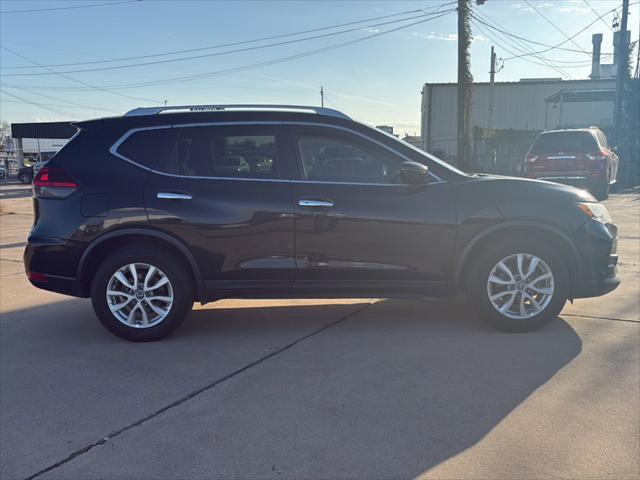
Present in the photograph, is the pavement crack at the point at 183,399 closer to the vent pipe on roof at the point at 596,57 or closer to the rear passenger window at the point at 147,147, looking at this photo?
the rear passenger window at the point at 147,147

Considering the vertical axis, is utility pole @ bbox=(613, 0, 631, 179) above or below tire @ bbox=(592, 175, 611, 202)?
above

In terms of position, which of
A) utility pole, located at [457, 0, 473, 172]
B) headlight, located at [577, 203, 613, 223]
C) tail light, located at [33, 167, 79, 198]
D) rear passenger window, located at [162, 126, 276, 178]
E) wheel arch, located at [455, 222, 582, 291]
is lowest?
wheel arch, located at [455, 222, 582, 291]

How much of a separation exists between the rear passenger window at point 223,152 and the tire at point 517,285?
1991 millimetres

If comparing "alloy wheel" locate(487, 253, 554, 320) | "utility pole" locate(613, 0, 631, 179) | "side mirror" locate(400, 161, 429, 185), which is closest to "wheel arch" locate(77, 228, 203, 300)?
"side mirror" locate(400, 161, 429, 185)

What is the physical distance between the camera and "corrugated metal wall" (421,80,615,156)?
128ft

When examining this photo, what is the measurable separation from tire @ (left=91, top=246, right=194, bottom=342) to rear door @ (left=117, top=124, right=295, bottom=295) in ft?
0.76

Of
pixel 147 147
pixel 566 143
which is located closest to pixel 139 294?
pixel 147 147

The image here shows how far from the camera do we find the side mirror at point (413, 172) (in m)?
4.44

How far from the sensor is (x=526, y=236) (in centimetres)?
464

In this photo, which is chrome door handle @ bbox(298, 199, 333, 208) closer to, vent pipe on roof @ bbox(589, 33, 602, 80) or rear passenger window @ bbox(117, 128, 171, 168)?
rear passenger window @ bbox(117, 128, 171, 168)

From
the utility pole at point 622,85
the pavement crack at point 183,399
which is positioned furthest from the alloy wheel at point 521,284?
the utility pole at point 622,85

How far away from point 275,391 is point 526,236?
8.32 feet

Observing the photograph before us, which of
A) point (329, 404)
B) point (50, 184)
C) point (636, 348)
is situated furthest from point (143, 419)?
point (636, 348)

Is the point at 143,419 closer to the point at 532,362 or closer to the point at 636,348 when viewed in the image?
the point at 532,362
